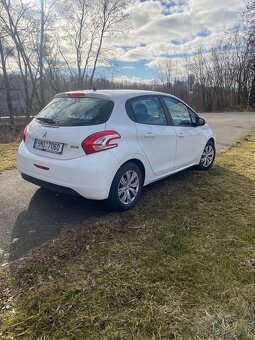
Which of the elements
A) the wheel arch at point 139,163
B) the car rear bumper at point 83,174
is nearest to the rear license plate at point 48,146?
the car rear bumper at point 83,174

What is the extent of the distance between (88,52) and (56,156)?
83.9 feet

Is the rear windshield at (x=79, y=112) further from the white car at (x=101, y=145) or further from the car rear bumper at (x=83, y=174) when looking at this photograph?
the car rear bumper at (x=83, y=174)

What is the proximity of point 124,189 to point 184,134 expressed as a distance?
172cm

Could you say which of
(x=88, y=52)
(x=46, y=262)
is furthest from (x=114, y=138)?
(x=88, y=52)

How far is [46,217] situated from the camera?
3.54 m

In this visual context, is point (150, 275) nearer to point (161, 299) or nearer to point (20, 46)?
point (161, 299)

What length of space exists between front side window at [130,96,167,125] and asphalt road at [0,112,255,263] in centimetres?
140

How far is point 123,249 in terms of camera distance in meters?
2.87

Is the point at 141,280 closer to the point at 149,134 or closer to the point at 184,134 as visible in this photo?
the point at 149,134

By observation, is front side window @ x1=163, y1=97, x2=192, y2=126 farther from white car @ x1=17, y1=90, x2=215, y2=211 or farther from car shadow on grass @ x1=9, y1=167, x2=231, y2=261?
car shadow on grass @ x1=9, y1=167, x2=231, y2=261

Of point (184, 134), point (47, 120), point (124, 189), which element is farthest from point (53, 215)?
point (184, 134)

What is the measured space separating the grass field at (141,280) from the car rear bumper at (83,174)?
463 millimetres

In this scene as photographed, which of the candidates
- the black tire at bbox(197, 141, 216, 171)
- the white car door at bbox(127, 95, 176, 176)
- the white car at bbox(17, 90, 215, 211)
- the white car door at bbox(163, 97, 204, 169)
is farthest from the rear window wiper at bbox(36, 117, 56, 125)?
the black tire at bbox(197, 141, 216, 171)

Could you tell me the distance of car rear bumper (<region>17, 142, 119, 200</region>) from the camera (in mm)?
3191
